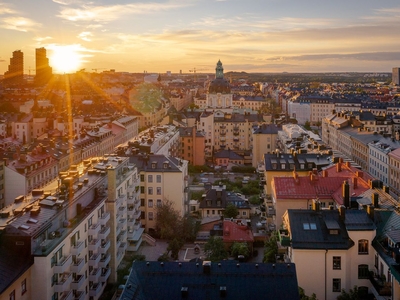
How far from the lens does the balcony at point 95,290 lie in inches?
858

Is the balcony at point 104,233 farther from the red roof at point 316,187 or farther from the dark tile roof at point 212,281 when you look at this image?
the red roof at point 316,187

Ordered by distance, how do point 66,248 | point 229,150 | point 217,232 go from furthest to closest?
point 229,150, point 217,232, point 66,248

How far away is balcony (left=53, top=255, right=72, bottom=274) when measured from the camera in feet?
59.0

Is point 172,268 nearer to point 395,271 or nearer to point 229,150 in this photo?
point 395,271

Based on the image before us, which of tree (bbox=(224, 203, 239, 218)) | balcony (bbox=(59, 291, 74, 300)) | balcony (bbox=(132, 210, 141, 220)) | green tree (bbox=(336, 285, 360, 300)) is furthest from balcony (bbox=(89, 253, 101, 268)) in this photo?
tree (bbox=(224, 203, 239, 218))

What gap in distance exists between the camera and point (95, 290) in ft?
72.0

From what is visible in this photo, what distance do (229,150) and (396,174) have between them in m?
22.7

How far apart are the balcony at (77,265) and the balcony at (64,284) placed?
41 cm

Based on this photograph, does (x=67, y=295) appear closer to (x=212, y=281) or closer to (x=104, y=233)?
(x=104, y=233)

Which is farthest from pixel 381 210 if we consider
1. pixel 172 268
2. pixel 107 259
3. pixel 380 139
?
pixel 380 139

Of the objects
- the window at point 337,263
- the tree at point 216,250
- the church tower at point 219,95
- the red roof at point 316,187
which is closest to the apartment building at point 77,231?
the tree at point 216,250

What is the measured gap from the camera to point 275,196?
2758 cm

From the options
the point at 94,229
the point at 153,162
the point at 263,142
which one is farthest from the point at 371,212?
the point at 263,142

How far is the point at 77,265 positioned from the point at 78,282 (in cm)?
65
